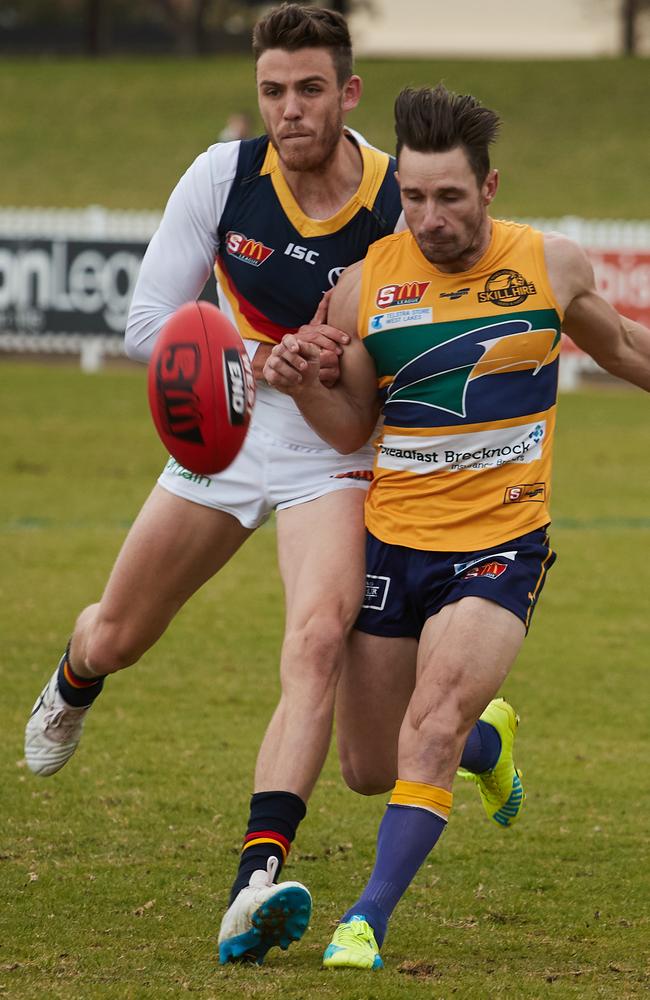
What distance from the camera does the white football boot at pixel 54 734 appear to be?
573 cm

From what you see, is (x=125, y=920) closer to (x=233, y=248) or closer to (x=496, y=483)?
(x=496, y=483)

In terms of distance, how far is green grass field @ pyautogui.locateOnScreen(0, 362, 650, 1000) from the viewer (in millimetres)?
4391

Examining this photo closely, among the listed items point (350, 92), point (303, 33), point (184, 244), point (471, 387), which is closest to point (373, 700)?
point (471, 387)

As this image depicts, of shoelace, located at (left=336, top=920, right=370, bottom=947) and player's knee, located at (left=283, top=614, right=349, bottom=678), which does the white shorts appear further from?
shoelace, located at (left=336, top=920, right=370, bottom=947)

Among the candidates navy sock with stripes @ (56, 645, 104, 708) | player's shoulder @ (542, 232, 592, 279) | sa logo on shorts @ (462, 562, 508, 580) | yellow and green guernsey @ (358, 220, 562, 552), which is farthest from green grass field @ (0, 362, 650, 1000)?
player's shoulder @ (542, 232, 592, 279)

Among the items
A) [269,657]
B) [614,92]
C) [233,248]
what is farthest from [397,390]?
[614,92]

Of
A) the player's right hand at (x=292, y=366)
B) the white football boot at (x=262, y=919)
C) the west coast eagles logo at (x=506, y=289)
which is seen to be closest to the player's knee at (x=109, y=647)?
the player's right hand at (x=292, y=366)

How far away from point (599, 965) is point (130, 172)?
106 ft

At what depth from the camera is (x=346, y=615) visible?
15.6 ft

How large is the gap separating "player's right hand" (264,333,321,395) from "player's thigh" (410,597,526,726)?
788 mm

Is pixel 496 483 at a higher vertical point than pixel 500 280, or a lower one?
lower

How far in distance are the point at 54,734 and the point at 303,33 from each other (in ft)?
8.32

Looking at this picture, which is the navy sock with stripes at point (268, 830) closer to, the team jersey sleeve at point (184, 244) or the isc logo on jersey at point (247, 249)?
the team jersey sleeve at point (184, 244)

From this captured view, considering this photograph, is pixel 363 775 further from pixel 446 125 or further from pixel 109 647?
pixel 446 125
